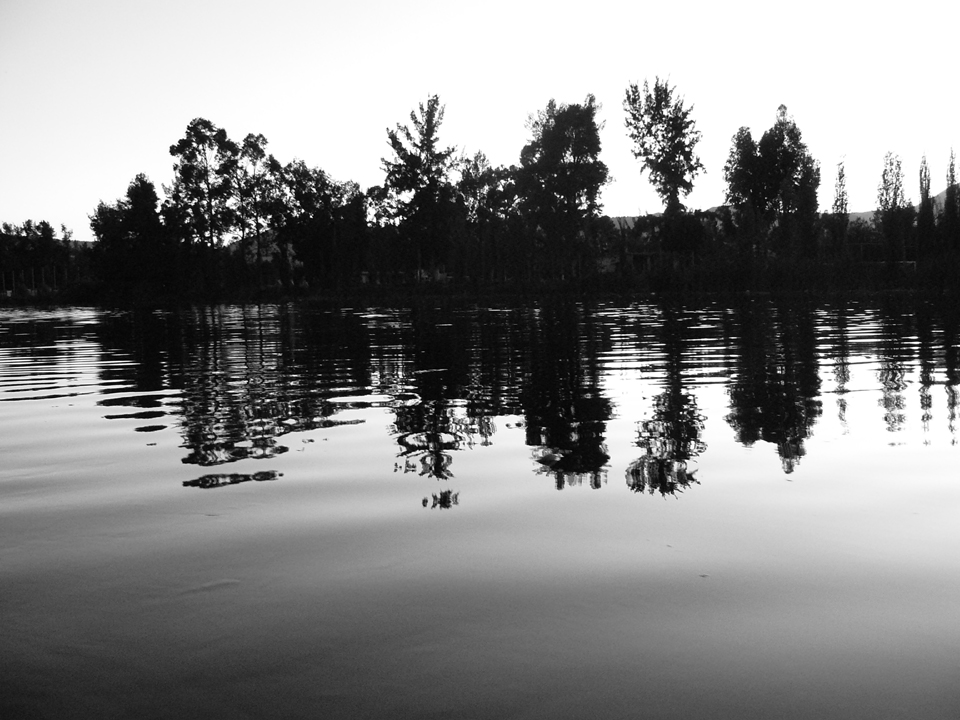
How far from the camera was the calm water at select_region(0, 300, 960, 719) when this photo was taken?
2580 millimetres

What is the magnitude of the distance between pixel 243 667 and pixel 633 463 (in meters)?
3.35

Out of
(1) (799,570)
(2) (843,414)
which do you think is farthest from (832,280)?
(1) (799,570)

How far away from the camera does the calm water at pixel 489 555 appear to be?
2580mm

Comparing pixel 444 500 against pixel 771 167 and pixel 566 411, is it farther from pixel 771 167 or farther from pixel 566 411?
pixel 771 167

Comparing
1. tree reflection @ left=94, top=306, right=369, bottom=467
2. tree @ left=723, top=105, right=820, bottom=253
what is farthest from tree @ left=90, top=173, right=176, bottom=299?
tree reflection @ left=94, top=306, right=369, bottom=467

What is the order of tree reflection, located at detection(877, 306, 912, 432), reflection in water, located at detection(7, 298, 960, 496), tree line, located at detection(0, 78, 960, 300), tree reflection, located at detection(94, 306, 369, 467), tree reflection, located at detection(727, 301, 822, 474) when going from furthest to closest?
tree line, located at detection(0, 78, 960, 300), tree reflection, located at detection(877, 306, 912, 432), tree reflection, located at detection(94, 306, 369, 467), tree reflection, located at detection(727, 301, 822, 474), reflection in water, located at detection(7, 298, 960, 496)

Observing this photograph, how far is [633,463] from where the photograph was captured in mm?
5605

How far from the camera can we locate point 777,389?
9.02 meters

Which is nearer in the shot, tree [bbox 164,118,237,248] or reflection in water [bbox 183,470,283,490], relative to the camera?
reflection in water [bbox 183,470,283,490]

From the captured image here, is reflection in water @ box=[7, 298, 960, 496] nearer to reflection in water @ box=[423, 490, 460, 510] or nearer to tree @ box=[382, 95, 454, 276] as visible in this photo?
reflection in water @ box=[423, 490, 460, 510]

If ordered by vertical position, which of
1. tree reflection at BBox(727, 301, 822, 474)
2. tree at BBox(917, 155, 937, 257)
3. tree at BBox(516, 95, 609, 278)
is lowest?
tree reflection at BBox(727, 301, 822, 474)

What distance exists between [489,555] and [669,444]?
269 centimetres

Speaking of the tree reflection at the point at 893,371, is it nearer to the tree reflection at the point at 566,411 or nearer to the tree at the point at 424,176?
the tree reflection at the point at 566,411

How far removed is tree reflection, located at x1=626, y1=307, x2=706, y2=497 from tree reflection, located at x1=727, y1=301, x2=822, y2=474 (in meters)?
0.36
